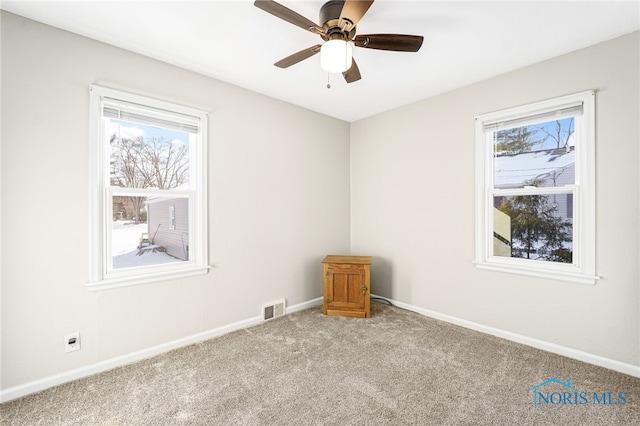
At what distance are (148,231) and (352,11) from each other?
2.25 m

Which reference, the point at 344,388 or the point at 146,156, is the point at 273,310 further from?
the point at 146,156

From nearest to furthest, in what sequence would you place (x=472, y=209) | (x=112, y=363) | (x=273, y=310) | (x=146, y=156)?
(x=112, y=363)
(x=146, y=156)
(x=472, y=209)
(x=273, y=310)

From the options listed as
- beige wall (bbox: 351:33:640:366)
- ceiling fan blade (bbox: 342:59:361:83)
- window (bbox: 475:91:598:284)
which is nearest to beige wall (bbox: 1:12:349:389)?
beige wall (bbox: 351:33:640:366)

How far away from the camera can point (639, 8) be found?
1.85 metres

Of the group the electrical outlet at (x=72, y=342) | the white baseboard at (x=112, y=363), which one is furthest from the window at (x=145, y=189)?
the white baseboard at (x=112, y=363)

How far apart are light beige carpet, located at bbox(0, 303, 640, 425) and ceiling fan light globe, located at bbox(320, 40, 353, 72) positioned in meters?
A: 2.09

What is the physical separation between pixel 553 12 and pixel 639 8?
0.53m

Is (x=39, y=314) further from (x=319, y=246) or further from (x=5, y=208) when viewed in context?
(x=319, y=246)

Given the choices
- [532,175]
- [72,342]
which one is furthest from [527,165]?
[72,342]

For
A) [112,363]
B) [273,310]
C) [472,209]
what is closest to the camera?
[112,363]

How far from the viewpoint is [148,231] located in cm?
249

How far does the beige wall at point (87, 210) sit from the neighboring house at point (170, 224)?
0.25 m

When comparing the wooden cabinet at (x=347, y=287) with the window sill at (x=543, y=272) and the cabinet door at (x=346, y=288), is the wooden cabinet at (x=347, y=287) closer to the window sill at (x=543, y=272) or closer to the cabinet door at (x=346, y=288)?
the cabinet door at (x=346, y=288)

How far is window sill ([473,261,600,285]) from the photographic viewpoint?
2.29 meters
